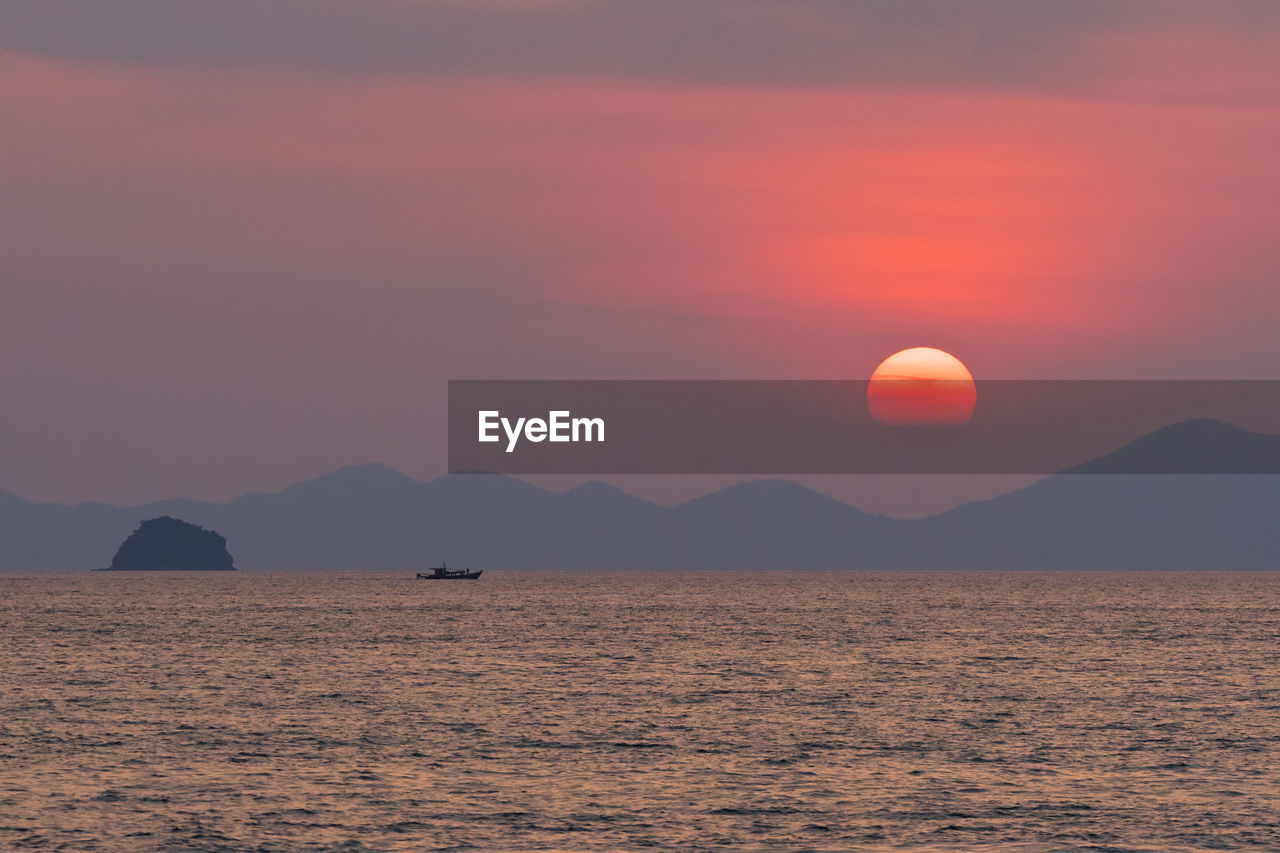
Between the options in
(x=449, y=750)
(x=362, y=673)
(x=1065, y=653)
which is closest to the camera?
(x=449, y=750)

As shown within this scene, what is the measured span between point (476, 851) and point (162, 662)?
8649 centimetres

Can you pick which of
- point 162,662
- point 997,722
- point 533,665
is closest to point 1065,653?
point 533,665

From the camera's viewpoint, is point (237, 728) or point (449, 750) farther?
point (237, 728)

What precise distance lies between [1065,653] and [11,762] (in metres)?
101

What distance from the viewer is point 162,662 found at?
125938mm

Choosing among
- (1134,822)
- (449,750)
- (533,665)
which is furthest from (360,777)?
(533,665)

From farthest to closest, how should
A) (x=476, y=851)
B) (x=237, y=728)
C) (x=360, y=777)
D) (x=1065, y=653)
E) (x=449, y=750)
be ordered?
(x=1065, y=653) < (x=237, y=728) < (x=449, y=750) < (x=360, y=777) < (x=476, y=851)

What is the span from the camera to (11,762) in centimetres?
6506

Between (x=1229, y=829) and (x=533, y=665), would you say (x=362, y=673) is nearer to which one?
(x=533, y=665)

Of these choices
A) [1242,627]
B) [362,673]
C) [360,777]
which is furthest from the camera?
[1242,627]

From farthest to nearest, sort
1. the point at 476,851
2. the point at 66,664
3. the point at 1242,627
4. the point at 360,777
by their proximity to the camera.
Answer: the point at 1242,627
the point at 66,664
the point at 360,777
the point at 476,851

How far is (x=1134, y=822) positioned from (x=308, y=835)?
2852 cm

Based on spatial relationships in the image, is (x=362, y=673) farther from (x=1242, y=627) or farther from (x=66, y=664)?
(x=1242, y=627)

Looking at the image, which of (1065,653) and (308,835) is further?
(1065,653)
